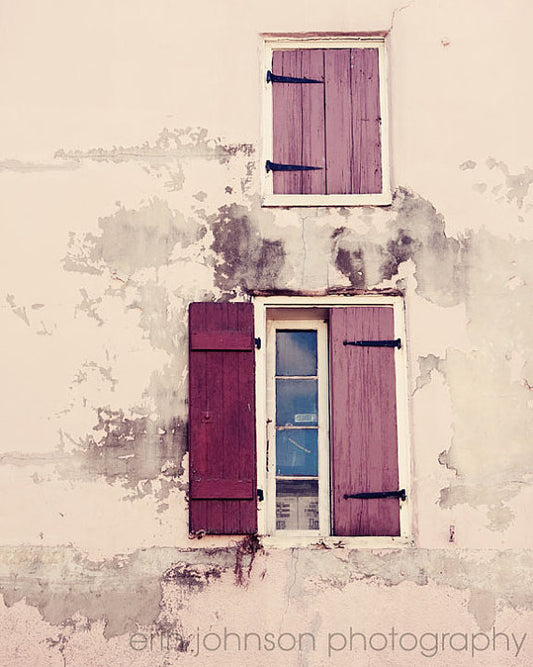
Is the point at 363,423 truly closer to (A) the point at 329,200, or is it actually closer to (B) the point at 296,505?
(B) the point at 296,505

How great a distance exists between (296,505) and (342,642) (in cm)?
92

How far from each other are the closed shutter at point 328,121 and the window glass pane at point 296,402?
1349 millimetres

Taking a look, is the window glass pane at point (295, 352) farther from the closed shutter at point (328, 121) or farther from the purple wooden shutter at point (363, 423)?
the closed shutter at point (328, 121)

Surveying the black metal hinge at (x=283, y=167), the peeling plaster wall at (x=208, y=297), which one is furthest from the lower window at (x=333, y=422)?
the black metal hinge at (x=283, y=167)

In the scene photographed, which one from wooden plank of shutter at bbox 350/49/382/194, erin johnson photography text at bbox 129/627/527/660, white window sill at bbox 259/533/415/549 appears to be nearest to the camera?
erin johnson photography text at bbox 129/627/527/660

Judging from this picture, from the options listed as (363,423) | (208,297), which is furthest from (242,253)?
(363,423)

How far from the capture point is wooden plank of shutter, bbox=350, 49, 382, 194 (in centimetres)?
592

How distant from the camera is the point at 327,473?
225 inches

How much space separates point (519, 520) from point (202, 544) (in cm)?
206

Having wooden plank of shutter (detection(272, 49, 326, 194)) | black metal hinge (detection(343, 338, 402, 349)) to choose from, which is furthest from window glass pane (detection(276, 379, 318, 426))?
wooden plank of shutter (detection(272, 49, 326, 194))

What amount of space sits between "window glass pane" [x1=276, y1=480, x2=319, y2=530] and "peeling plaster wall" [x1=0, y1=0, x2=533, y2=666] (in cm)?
28

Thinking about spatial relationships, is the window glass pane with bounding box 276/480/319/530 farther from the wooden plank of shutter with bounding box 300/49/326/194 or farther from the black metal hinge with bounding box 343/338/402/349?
the wooden plank of shutter with bounding box 300/49/326/194

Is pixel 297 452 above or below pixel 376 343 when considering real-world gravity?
below

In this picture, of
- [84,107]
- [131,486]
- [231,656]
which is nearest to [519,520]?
[231,656]
